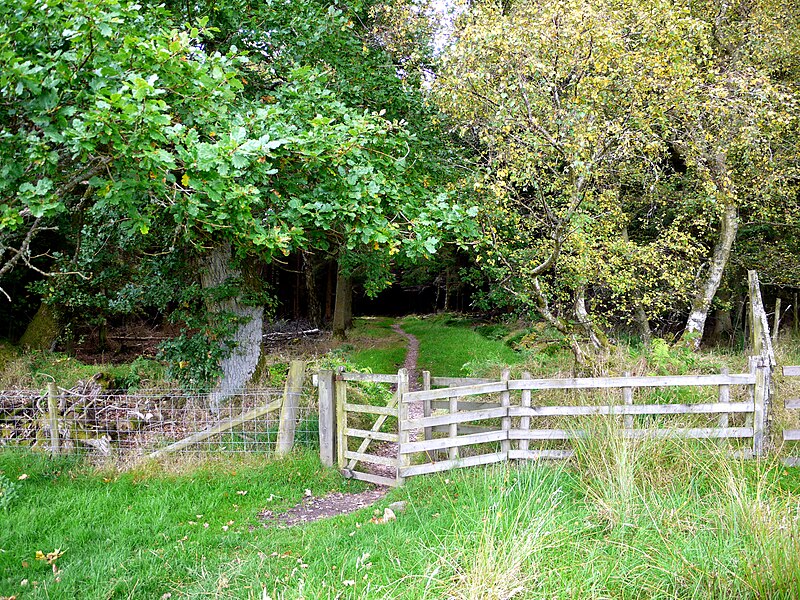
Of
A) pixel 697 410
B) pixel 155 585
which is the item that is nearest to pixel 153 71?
pixel 155 585

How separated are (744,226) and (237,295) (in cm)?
1283

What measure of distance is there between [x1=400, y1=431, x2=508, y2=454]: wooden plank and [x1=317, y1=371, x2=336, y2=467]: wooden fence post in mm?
1206

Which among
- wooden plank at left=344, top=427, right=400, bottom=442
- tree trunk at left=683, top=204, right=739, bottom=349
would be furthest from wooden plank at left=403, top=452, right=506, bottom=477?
tree trunk at left=683, top=204, right=739, bottom=349

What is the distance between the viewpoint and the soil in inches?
243

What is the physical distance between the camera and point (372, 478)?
23.6 ft

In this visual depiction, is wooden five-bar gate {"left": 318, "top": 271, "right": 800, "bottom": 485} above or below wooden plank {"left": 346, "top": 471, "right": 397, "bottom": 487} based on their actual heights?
above

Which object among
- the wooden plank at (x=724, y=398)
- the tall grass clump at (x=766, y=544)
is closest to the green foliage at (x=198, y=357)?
Answer: the wooden plank at (x=724, y=398)

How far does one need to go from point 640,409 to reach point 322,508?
396 centimetres

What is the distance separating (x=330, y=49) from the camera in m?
9.26

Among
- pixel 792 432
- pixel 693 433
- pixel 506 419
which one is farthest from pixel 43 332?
pixel 792 432

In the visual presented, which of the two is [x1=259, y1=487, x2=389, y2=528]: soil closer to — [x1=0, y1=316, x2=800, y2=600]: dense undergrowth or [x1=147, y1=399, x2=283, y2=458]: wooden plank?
[x1=0, y1=316, x2=800, y2=600]: dense undergrowth

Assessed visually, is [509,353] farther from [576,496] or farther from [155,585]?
[155,585]

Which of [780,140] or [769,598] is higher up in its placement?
[780,140]

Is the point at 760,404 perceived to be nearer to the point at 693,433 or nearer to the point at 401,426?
the point at 693,433
